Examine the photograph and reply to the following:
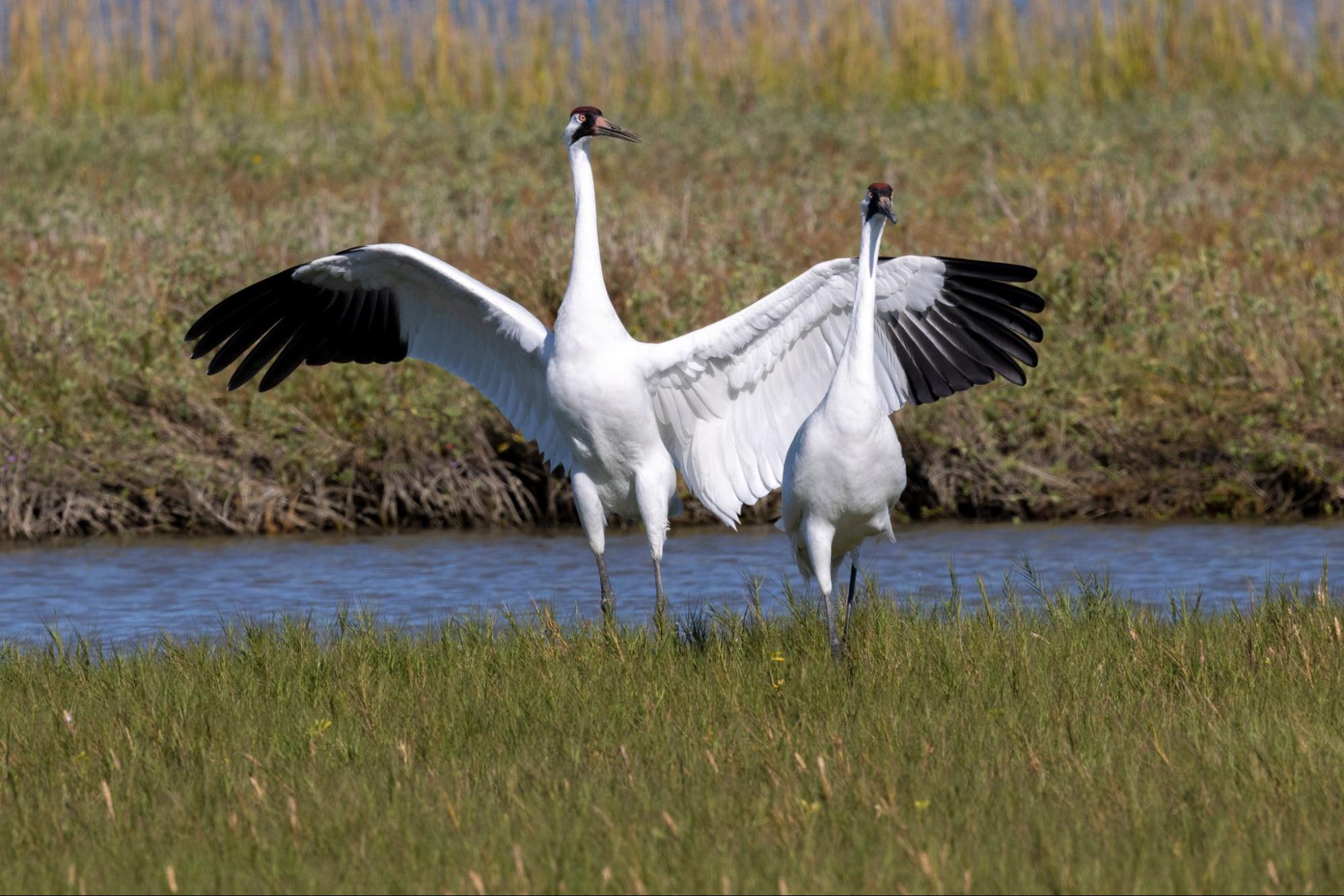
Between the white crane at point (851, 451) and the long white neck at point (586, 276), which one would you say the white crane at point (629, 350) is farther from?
the white crane at point (851, 451)

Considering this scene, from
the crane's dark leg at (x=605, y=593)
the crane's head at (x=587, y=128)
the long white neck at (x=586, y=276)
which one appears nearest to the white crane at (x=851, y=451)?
the crane's dark leg at (x=605, y=593)

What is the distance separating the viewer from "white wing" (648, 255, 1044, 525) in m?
7.53

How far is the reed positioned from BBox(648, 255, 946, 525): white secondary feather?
12139 millimetres

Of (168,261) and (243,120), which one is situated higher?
(243,120)

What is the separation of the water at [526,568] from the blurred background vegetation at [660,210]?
319 mm

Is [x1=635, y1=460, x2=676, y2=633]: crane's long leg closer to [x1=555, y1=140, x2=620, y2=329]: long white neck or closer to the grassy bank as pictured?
[x1=555, y1=140, x2=620, y2=329]: long white neck

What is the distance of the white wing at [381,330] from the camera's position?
8.07m

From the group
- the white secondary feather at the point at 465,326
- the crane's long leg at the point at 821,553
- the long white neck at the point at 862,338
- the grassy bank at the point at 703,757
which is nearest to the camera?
the grassy bank at the point at 703,757

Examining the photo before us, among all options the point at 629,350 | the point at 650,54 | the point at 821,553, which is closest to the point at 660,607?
the point at 821,553

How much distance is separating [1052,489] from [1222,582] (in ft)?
5.82

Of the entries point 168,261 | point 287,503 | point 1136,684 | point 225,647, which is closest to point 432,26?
point 168,261

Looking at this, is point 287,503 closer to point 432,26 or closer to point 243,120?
point 243,120

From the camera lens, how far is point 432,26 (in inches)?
826

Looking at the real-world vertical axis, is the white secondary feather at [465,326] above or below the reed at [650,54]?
below
